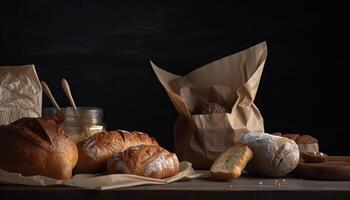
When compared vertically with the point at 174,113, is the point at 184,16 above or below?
above

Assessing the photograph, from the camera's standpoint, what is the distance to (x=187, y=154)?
166 centimetres

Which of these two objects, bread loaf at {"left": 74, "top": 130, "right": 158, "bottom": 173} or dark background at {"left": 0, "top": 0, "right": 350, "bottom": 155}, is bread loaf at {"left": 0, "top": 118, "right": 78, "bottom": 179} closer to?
bread loaf at {"left": 74, "top": 130, "right": 158, "bottom": 173}

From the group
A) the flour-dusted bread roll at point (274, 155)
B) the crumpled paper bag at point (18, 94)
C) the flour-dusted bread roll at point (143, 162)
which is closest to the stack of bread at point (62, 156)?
the flour-dusted bread roll at point (143, 162)

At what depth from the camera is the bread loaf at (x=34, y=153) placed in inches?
51.1

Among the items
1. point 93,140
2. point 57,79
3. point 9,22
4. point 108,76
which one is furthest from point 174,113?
point 93,140

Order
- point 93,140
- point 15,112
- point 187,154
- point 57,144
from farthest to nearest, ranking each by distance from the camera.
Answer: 1. point 15,112
2. point 187,154
3. point 93,140
4. point 57,144

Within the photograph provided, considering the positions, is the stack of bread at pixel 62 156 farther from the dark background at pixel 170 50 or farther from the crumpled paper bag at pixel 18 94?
the dark background at pixel 170 50

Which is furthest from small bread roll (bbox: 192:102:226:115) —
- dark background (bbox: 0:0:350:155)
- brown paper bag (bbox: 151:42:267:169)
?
dark background (bbox: 0:0:350:155)

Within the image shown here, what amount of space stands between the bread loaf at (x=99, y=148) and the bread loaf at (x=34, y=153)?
70 mm

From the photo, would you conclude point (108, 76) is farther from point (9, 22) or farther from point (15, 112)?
point (15, 112)

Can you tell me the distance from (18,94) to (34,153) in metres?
0.74

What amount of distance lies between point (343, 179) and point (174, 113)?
1.45m

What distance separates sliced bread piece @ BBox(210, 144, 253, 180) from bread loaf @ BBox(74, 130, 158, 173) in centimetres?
21

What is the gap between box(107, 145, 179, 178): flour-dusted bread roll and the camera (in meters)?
1.32
